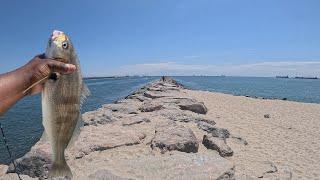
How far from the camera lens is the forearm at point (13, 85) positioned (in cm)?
266

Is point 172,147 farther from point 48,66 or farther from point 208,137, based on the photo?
point 48,66

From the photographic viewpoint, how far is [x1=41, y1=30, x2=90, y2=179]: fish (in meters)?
2.87

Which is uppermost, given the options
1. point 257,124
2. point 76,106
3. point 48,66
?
point 48,66

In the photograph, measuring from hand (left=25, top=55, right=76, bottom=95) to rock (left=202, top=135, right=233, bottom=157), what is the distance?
26.8 feet

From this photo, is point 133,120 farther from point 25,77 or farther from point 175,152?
point 25,77

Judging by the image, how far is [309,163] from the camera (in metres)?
11.2

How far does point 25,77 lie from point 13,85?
0.12 m

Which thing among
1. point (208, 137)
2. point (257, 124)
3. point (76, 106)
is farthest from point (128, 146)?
point (257, 124)

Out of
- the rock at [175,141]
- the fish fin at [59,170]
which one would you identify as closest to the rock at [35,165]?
the rock at [175,141]

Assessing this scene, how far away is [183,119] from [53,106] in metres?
11.4

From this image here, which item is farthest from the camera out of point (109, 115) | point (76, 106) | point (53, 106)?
point (109, 115)

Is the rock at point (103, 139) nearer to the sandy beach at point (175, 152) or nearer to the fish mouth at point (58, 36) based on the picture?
the sandy beach at point (175, 152)

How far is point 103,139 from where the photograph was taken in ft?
32.9

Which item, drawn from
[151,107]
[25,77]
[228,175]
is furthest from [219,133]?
[25,77]
